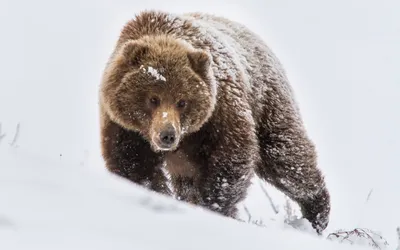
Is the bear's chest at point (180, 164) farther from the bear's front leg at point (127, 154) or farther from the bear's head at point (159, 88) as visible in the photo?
the bear's head at point (159, 88)

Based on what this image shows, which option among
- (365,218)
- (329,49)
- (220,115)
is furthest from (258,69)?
(329,49)

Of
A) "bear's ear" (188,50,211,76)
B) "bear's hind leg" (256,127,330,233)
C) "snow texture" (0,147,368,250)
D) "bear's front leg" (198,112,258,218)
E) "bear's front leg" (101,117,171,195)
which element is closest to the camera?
"snow texture" (0,147,368,250)

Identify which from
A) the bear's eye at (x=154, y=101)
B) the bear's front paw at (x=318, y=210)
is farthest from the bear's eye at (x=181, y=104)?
the bear's front paw at (x=318, y=210)

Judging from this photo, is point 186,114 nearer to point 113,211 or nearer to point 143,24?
point 143,24

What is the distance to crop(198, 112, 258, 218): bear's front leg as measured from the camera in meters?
6.23

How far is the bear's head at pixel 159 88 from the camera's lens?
6121 mm

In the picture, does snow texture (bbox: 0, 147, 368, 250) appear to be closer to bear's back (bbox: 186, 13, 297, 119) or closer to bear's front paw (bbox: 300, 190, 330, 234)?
bear's back (bbox: 186, 13, 297, 119)

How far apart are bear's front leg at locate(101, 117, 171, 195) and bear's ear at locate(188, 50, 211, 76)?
706 mm

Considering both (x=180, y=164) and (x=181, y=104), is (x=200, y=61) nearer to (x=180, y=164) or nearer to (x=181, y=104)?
(x=181, y=104)

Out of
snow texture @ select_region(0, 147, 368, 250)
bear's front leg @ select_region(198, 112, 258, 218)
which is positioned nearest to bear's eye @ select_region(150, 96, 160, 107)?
bear's front leg @ select_region(198, 112, 258, 218)

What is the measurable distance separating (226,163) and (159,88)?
0.75 metres

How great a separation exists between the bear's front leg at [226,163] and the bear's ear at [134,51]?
2.40ft

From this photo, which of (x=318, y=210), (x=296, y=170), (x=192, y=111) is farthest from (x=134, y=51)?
(x=318, y=210)

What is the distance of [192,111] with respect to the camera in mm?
6148
